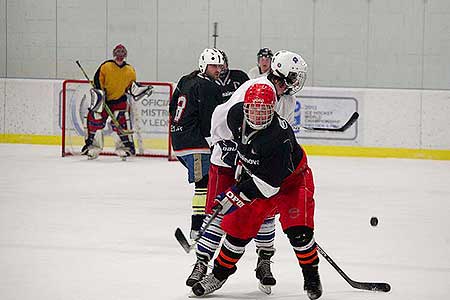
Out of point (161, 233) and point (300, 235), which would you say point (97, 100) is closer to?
point (161, 233)

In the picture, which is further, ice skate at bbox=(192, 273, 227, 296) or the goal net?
the goal net

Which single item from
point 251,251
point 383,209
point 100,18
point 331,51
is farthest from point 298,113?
point 251,251

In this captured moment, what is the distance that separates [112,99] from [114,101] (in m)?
0.03

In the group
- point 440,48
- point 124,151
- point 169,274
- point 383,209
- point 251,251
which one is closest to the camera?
point 169,274

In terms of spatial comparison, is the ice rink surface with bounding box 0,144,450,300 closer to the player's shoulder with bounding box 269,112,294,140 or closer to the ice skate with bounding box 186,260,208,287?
the ice skate with bounding box 186,260,208,287

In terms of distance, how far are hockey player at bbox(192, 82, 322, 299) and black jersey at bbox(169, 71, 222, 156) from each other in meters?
1.36

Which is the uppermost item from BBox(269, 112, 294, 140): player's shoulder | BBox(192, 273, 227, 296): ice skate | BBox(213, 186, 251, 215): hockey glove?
BBox(269, 112, 294, 140): player's shoulder

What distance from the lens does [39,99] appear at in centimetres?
1278

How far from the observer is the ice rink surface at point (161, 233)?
16.4 ft

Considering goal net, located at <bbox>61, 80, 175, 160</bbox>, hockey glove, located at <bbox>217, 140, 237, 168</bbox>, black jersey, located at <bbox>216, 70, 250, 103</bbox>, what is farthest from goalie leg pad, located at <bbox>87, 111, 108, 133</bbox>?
hockey glove, located at <bbox>217, 140, 237, 168</bbox>

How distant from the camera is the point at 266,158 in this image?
445 cm

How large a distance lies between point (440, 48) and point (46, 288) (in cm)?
821

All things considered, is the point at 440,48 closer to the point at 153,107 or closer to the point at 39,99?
A: the point at 153,107

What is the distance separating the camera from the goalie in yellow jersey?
37.8 feet
